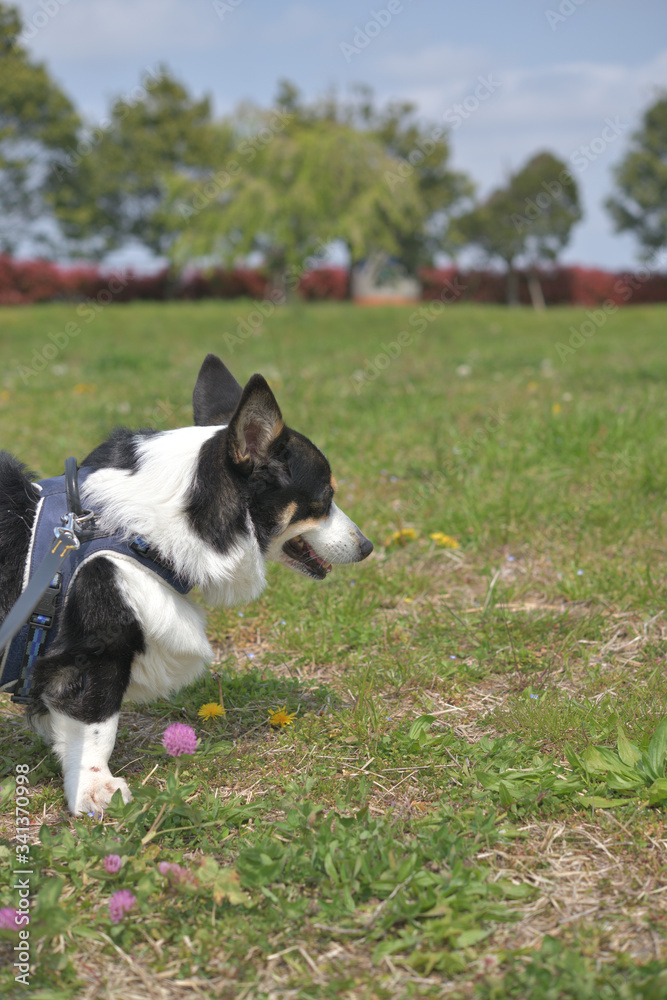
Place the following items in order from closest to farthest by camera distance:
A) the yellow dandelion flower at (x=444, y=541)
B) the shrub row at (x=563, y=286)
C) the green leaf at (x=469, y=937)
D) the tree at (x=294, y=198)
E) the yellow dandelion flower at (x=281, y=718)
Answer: the green leaf at (x=469, y=937) < the yellow dandelion flower at (x=281, y=718) < the yellow dandelion flower at (x=444, y=541) < the tree at (x=294, y=198) < the shrub row at (x=563, y=286)

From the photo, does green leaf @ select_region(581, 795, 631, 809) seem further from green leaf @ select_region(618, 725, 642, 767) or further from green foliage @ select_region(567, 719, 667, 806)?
green leaf @ select_region(618, 725, 642, 767)

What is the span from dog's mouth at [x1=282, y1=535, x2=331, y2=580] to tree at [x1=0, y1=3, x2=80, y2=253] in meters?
30.8

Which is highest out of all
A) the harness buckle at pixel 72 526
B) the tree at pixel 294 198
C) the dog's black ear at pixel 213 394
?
the tree at pixel 294 198

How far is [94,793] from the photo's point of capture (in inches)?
93.6

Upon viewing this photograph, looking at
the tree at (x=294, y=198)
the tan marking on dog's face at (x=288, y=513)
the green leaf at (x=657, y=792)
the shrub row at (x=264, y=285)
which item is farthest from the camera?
the shrub row at (x=264, y=285)

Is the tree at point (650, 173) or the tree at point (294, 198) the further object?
the tree at point (650, 173)

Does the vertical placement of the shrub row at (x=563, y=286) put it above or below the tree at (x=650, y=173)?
below

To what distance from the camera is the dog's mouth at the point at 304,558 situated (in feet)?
9.47

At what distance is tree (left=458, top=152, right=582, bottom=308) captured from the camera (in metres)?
31.5

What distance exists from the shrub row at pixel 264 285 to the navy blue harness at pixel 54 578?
24.7 metres

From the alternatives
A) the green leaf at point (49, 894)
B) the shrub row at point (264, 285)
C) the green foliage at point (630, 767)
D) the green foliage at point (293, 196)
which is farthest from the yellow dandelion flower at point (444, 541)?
the shrub row at point (264, 285)

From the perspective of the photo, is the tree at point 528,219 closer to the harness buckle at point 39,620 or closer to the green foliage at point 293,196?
the green foliage at point 293,196

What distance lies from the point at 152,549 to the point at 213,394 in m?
0.77

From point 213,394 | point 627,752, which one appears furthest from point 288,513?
point 627,752
